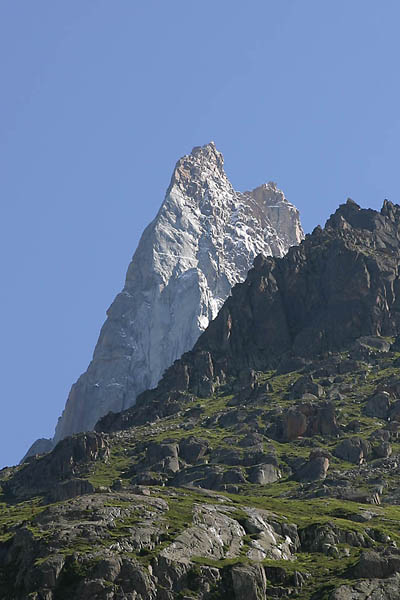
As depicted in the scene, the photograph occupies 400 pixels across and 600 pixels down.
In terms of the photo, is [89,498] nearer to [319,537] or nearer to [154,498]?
[154,498]

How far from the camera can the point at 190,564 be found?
149 m

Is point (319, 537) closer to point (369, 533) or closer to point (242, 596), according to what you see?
point (369, 533)

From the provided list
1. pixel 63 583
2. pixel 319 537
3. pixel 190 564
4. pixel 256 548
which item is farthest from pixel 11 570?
pixel 319 537

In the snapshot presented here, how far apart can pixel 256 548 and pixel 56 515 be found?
91.9 ft

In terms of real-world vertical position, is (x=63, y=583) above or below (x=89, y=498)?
below

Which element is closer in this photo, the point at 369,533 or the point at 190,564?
the point at 190,564

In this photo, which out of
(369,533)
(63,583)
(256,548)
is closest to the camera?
(63,583)

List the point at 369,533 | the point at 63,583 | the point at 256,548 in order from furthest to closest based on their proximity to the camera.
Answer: the point at 369,533, the point at 256,548, the point at 63,583

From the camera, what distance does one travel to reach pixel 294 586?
150 m

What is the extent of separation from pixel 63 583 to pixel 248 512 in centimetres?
4245

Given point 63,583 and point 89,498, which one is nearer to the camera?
point 63,583

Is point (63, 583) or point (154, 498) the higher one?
point (154, 498)

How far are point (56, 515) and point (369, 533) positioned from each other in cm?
4709

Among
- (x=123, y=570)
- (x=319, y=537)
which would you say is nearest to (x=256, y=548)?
(x=319, y=537)
